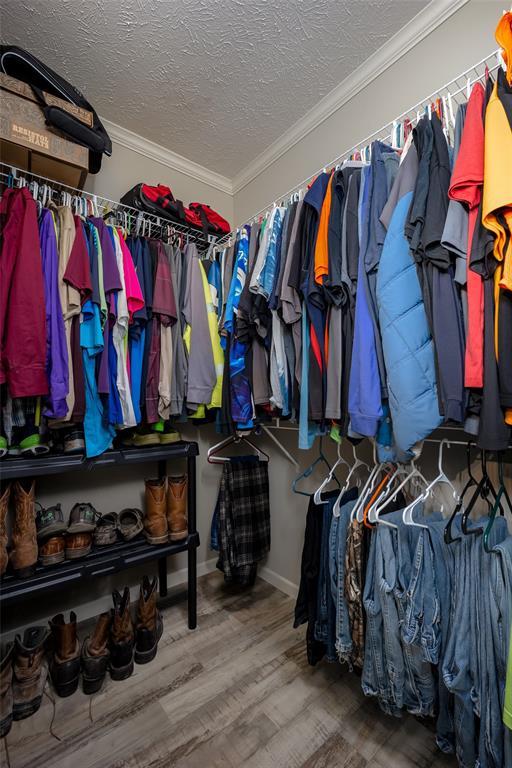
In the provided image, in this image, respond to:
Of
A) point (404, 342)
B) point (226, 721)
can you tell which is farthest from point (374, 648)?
point (404, 342)

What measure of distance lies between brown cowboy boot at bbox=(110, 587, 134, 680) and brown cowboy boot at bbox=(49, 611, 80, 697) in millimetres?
133

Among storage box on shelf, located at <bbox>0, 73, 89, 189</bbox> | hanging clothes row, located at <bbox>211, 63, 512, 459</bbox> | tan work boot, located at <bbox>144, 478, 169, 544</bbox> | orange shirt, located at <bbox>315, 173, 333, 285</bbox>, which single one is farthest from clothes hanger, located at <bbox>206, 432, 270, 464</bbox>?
storage box on shelf, located at <bbox>0, 73, 89, 189</bbox>

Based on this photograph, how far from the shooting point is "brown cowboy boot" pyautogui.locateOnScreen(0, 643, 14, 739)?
1136mm

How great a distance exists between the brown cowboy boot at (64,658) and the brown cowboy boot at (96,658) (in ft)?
0.11

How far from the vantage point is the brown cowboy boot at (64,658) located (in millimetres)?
1274

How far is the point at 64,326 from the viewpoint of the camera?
4.11 ft

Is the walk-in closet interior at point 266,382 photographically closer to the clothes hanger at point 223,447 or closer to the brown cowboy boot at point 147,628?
the brown cowboy boot at point 147,628

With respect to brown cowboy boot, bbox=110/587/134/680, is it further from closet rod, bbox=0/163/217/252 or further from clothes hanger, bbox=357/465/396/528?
closet rod, bbox=0/163/217/252

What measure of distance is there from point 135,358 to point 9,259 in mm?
555

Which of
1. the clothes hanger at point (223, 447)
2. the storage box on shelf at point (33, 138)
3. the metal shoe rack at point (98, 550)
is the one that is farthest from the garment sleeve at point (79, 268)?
the clothes hanger at point (223, 447)

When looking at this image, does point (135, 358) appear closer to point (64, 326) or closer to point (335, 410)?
point (64, 326)

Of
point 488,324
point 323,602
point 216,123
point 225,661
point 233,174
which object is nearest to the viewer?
point 488,324

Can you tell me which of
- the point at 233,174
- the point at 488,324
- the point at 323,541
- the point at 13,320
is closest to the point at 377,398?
the point at 488,324

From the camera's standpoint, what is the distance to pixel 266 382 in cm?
144
